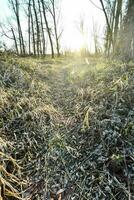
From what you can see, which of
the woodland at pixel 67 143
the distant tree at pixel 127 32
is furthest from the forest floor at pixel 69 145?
the distant tree at pixel 127 32

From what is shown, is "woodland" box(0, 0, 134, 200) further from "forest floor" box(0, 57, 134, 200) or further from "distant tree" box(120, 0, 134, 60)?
"distant tree" box(120, 0, 134, 60)

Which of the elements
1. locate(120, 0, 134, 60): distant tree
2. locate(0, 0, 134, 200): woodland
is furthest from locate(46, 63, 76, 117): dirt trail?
locate(120, 0, 134, 60): distant tree

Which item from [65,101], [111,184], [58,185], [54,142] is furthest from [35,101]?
[111,184]

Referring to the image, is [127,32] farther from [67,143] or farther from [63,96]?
[67,143]

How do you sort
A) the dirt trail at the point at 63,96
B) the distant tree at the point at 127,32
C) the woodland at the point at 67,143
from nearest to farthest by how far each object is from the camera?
the woodland at the point at 67,143 < the dirt trail at the point at 63,96 < the distant tree at the point at 127,32

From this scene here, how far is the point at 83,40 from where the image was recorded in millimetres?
37000

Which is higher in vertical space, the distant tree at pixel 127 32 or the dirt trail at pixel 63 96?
the distant tree at pixel 127 32

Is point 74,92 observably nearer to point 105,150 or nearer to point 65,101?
point 65,101

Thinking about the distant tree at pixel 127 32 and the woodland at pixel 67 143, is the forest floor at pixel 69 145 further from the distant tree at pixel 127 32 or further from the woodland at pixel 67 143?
the distant tree at pixel 127 32

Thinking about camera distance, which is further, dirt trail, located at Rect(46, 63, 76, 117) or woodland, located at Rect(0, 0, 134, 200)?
dirt trail, located at Rect(46, 63, 76, 117)

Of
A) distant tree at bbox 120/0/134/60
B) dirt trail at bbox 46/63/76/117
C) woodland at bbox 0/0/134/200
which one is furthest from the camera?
distant tree at bbox 120/0/134/60

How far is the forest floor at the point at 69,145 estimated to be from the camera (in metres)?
2.46

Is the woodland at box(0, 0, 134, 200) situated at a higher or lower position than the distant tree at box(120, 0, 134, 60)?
lower

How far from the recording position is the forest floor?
2.46m
